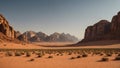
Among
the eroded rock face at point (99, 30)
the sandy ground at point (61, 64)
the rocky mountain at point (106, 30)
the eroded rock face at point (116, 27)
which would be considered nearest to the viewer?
the sandy ground at point (61, 64)

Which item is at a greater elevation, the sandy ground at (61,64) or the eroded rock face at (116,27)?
the eroded rock face at (116,27)

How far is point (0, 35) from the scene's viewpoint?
82938mm

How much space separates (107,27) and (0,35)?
2801 inches

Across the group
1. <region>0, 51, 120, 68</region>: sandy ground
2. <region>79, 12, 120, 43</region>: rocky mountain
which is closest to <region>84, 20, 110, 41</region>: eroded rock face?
<region>79, 12, 120, 43</region>: rocky mountain

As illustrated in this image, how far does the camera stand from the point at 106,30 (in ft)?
372

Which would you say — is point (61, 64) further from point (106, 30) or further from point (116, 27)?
point (106, 30)

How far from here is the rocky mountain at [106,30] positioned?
9938cm

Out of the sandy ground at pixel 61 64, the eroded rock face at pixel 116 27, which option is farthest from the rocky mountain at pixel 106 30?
the sandy ground at pixel 61 64

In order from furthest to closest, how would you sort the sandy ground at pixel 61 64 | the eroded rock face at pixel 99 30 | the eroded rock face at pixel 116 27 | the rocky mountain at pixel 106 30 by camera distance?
the eroded rock face at pixel 99 30
the rocky mountain at pixel 106 30
the eroded rock face at pixel 116 27
the sandy ground at pixel 61 64

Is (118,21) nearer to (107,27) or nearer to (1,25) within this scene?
(107,27)

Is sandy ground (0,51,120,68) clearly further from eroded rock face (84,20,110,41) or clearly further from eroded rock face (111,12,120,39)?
eroded rock face (84,20,110,41)

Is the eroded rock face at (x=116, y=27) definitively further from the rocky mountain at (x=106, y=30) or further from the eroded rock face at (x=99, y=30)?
the eroded rock face at (x=99, y=30)

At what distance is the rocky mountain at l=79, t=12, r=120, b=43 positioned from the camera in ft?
326

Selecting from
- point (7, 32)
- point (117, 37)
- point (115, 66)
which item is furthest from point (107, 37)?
point (115, 66)
